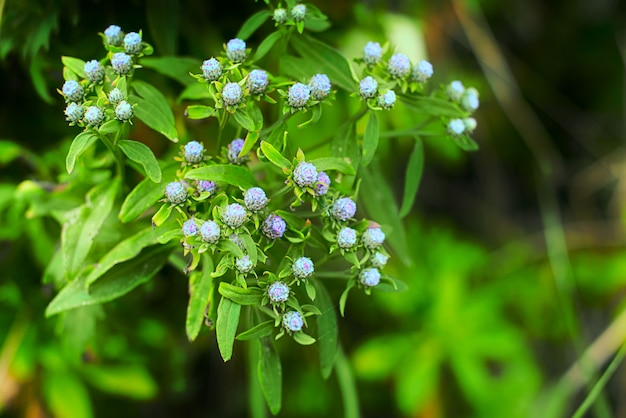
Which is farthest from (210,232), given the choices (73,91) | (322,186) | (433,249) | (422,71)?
(433,249)

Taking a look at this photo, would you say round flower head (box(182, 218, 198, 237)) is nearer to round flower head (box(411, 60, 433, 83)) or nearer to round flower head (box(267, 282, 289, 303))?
round flower head (box(267, 282, 289, 303))

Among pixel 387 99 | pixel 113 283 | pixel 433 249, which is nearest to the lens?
pixel 387 99

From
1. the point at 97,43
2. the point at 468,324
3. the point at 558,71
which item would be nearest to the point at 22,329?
the point at 97,43

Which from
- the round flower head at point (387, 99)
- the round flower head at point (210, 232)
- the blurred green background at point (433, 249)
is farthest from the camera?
the blurred green background at point (433, 249)

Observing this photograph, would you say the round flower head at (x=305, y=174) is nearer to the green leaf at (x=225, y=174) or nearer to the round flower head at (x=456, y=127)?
the green leaf at (x=225, y=174)

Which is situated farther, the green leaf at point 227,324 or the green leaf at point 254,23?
the green leaf at point 254,23

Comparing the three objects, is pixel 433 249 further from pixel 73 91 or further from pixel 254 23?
pixel 73 91

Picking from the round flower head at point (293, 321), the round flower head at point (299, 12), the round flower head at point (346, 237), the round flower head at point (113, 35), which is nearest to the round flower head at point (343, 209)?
the round flower head at point (346, 237)

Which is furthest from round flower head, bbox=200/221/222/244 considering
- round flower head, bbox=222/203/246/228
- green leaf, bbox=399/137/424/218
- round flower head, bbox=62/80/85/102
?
green leaf, bbox=399/137/424/218

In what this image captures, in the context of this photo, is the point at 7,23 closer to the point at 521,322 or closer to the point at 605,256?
the point at 521,322
